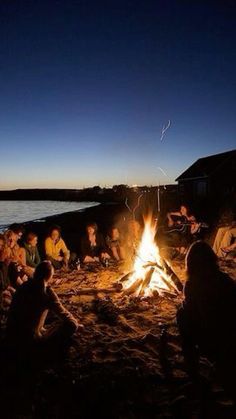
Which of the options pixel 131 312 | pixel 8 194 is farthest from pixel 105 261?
pixel 8 194

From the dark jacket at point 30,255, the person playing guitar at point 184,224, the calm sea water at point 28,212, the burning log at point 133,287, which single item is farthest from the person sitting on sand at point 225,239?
the calm sea water at point 28,212

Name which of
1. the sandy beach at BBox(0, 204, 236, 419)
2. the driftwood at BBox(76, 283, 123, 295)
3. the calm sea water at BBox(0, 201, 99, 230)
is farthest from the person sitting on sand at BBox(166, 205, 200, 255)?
the calm sea water at BBox(0, 201, 99, 230)

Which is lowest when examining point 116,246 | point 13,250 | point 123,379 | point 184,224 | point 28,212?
point 28,212

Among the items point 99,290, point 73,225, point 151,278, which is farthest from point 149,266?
point 73,225

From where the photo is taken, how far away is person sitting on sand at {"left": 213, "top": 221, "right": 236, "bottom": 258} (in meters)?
10.2

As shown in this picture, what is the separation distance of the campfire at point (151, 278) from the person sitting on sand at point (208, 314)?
3.44 metres

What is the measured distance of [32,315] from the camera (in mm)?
4387

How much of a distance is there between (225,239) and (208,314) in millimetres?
7294

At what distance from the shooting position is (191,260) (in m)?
3.81

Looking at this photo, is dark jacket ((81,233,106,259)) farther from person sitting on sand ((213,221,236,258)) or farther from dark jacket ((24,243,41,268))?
person sitting on sand ((213,221,236,258))

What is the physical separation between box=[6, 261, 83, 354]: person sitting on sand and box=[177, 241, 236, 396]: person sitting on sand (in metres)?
1.84

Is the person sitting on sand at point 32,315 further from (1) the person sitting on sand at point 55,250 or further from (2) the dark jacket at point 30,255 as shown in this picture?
(1) the person sitting on sand at point 55,250

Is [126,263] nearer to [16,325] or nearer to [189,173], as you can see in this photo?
[16,325]

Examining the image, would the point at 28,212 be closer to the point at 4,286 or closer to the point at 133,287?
the point at 4,286
